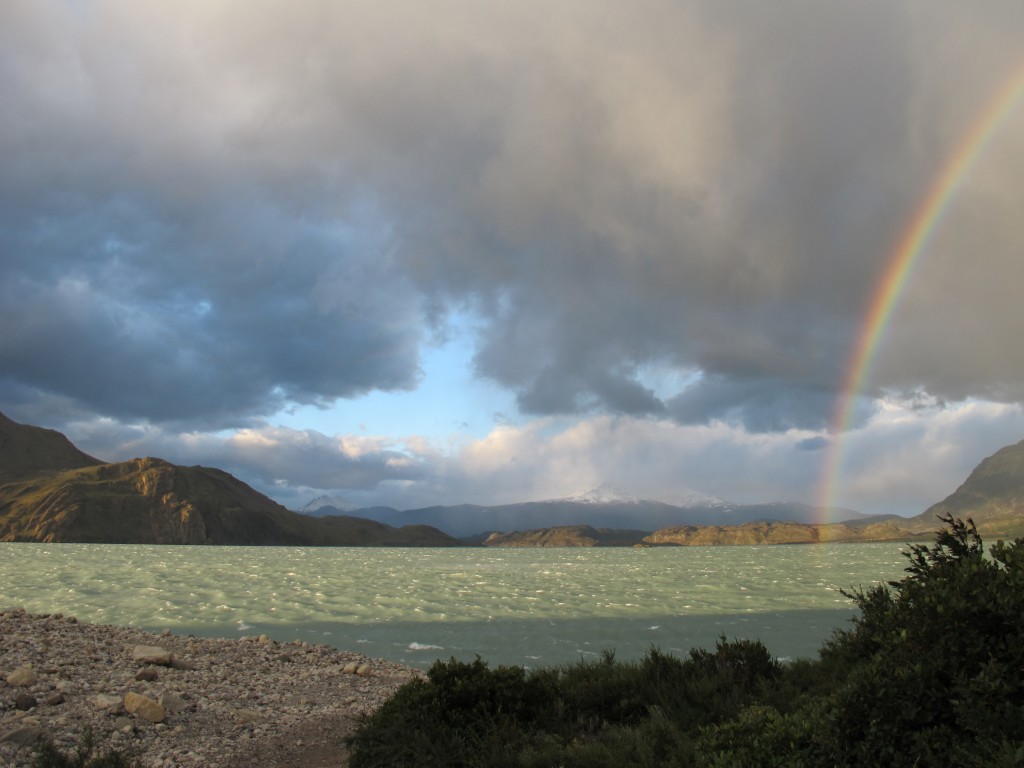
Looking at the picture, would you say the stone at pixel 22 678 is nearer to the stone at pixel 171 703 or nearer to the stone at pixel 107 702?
the stone at pixel 107 702

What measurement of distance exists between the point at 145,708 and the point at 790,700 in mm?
11251

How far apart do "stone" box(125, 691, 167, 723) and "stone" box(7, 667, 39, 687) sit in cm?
274

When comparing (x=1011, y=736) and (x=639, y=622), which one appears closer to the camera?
(x=1011, y=736)

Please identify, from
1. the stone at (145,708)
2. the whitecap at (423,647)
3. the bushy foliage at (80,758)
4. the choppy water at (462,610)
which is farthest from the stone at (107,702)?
the whitecap at (423,647)

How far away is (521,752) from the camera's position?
928 centimetres

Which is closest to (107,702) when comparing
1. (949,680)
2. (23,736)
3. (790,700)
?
(23,736)

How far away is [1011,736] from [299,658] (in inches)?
722

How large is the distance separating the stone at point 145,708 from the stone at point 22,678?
2.74 m

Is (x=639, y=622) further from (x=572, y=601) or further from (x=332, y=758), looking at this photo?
(x=332, y=758)

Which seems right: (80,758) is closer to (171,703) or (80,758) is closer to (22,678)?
(171,703)

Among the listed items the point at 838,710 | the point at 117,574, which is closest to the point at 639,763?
the point at 838,710

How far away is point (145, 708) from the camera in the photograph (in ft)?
40.4

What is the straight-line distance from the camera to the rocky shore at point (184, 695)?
36.1 feet

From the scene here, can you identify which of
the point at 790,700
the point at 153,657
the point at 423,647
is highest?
the point at 790,700
